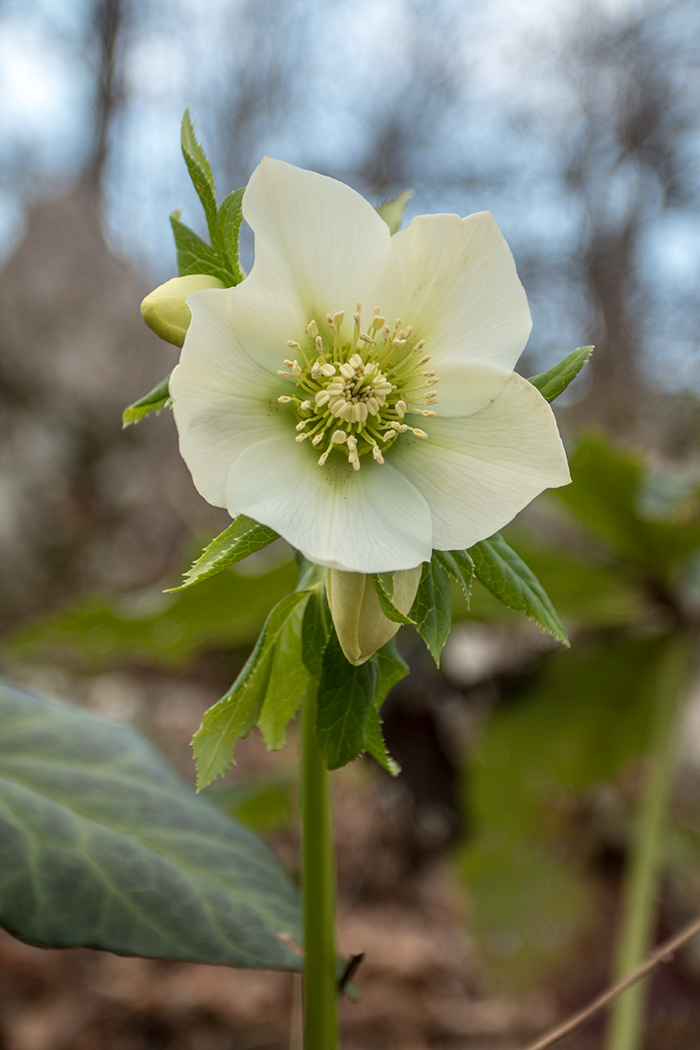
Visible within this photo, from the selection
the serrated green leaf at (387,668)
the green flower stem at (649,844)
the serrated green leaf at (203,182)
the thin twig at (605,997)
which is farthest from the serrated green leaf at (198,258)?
the green flower stem at (649,844)

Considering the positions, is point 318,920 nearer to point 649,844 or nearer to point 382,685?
point 382,685

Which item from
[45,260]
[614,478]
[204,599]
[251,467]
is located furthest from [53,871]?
[45,260]

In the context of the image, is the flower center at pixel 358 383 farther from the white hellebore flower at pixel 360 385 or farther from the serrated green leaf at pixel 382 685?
the serrated green leaf at pixel 382 685

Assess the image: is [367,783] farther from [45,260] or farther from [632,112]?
[632,112]

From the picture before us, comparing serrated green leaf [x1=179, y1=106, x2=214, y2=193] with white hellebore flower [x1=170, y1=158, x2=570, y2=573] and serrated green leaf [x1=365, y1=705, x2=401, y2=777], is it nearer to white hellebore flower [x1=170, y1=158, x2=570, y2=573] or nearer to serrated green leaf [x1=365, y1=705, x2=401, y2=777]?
white hellebore flower [x1=170, y1=158, x2=570, y2=573]

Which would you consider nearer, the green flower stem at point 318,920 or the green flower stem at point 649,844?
the green flower stem at point 318,920

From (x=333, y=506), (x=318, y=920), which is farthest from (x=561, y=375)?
(x=318, y=920)
